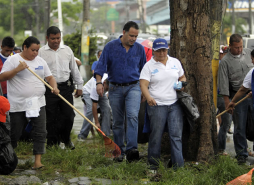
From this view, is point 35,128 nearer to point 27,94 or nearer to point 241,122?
point 27,94

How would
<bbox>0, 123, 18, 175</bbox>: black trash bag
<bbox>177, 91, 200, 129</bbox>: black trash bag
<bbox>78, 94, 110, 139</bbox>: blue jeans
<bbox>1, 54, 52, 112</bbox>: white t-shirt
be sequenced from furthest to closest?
<bbox>78, 94, 110, 139</bbox>: blue jeans
<bbox>1, 54, 52, 112</bbox>: white t-shirt
<bbox>177, 91, 200, 129</bbox>: black trash bag
<bbox>0, 123, 18, 175</bbox>: black trash bag

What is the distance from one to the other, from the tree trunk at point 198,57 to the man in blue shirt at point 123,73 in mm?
677

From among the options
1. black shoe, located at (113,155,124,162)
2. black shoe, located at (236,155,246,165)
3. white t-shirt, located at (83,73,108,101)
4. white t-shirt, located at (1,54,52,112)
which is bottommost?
black shoe, located at (236,155,246,165)

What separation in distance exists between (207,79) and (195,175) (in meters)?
1.48

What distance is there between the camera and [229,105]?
22.8 ft

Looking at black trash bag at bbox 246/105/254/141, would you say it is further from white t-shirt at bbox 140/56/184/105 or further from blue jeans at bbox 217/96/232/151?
white t-shirt at bbox 140/56/184/105

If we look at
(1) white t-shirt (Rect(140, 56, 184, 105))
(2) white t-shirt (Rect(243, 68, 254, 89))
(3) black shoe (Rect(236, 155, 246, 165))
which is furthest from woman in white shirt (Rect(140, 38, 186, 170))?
(3) black shoe (Rect(236, 155, 246, 165))

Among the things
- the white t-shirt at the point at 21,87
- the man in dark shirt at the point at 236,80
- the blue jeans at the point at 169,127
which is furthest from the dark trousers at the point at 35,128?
the man in dark shirt at the point at 236,80

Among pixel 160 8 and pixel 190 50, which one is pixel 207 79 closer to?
pixel 190 50

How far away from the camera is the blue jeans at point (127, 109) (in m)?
6.64

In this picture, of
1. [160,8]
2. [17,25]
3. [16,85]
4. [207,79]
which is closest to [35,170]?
[16,85]

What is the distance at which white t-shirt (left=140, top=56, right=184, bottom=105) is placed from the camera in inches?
233

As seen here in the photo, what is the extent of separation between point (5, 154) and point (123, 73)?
2.28 meters

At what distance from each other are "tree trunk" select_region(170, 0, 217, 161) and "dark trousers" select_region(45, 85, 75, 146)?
6.78 feet
